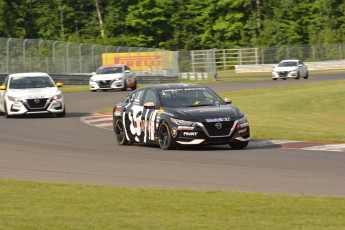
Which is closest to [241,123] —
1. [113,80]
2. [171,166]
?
[171,166]

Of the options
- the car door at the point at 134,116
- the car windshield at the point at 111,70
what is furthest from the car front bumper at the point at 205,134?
the car windshield at the point at 111,70

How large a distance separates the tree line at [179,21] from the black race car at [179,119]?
74447mm

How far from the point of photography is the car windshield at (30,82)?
3047 cm

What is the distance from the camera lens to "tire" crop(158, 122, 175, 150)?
1822 cm

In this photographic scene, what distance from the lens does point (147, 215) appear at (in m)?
9.70

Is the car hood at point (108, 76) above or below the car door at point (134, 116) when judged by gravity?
below

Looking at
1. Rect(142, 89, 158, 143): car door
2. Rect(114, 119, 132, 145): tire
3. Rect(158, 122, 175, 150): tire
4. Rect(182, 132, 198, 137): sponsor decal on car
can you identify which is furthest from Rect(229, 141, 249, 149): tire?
Rect(114, 119, 132, 145): tire

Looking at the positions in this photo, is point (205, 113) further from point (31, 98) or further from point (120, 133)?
point (31, 98)

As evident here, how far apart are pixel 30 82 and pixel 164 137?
1290 cm

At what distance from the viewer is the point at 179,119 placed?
1811 centimetres

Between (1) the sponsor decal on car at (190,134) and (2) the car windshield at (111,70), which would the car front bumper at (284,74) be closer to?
(2) the car windshield at (111,70)

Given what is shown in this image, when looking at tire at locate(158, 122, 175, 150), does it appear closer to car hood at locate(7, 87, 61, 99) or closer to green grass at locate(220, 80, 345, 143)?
green grass at locate(220, 80, 345, 143)

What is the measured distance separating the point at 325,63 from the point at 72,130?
6221 cm

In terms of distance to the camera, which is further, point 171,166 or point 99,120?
point 99,120
